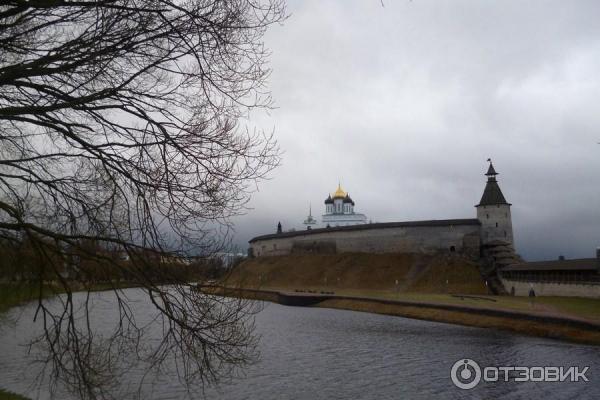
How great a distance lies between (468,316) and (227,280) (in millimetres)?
24898

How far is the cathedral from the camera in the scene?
10544 cm

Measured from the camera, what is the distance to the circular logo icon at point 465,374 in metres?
14.0

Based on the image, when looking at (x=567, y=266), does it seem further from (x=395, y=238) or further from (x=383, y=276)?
(x=395, y=238)

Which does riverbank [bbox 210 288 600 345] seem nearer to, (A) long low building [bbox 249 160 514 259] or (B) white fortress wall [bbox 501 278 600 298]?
(B) white fortress wall [bbox 501 278 600 298]

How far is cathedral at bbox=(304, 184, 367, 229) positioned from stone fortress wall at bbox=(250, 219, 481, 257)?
34022mm

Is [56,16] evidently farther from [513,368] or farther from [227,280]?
[513,368]

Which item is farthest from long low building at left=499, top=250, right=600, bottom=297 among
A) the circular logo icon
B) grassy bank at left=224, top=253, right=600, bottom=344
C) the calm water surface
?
the circular logo icon

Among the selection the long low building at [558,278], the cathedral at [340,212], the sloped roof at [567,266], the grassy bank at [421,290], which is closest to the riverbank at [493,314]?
the grassy bank at [421,290]

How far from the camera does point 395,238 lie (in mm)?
57969

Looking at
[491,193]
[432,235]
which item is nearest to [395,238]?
[432,235]

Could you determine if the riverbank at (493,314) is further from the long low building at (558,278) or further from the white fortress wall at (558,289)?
the long low building at (558,278)

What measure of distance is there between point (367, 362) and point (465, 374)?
3032 millimetres

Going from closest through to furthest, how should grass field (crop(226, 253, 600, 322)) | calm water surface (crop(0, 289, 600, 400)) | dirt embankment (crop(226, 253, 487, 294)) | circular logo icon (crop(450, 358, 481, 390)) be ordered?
calm water surface (crop(0, 289, 600, 400)) < circular logo icon (crop(450, 358, 481, 390)) < grass field (crop(226, 253, 600, 322)) < dirt embankment (crop(226, 253, 487, 294))

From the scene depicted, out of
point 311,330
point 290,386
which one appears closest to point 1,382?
point 290,386
